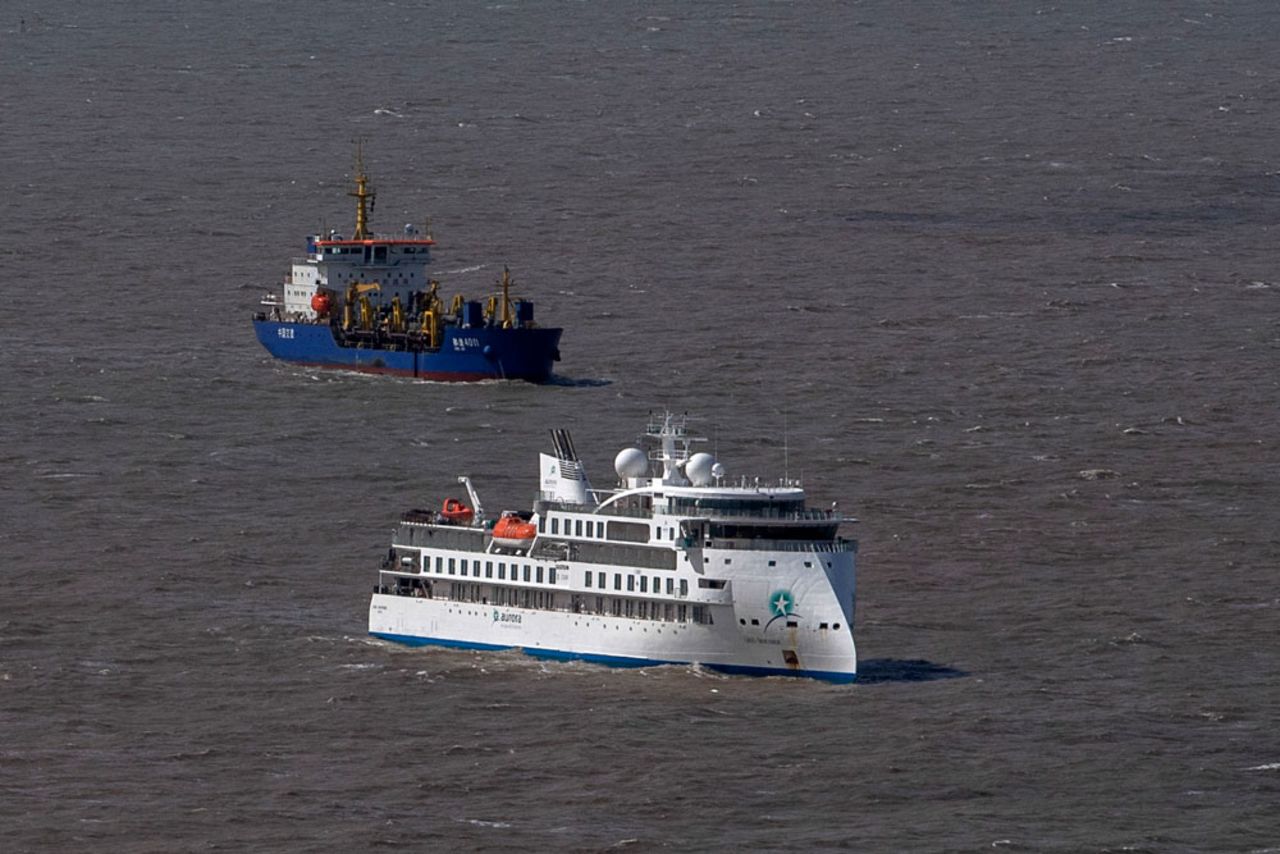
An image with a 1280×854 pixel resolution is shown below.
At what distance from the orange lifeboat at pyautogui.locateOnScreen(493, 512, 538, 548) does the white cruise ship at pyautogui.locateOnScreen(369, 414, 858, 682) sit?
4 centimetres

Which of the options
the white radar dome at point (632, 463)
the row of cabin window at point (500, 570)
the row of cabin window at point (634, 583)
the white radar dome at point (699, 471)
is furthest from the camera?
the row of cabin window at point (500, 570)

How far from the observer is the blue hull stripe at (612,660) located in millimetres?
95125

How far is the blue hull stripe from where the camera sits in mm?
95125

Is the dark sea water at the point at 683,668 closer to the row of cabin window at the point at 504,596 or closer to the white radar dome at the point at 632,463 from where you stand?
the row of cabin window at the point at 504,596

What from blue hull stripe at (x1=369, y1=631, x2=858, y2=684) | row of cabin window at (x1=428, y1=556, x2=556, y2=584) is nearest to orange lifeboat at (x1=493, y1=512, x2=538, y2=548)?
row of cabin window at (x1=428, y1=556, x2=556, y2=584)

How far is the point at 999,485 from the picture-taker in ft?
416

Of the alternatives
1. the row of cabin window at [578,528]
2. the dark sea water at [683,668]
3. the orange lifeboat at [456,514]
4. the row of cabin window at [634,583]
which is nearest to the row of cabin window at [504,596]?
the row of cabin window at [634,583]

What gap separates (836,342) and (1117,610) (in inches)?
2379

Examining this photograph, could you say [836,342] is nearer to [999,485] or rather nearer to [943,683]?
[999,485]

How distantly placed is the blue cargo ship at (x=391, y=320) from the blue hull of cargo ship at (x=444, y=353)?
48mm

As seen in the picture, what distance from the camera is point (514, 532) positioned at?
327ft

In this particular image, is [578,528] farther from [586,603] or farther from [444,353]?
[444,353]

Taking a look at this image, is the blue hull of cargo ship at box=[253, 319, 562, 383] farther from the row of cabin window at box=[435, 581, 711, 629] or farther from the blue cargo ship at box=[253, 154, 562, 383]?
the row of cabin window at box=[435, 581, 711, 629]

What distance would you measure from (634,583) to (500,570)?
482 centimetres
